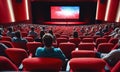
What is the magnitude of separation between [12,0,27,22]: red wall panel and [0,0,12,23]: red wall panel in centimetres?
169

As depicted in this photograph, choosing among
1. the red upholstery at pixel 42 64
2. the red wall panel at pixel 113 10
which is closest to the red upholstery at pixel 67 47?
the red upholstery at pixel 42 64

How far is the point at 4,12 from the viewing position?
15.7m

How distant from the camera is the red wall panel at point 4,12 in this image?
15234 mm

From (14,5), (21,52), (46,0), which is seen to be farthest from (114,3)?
(21,52)

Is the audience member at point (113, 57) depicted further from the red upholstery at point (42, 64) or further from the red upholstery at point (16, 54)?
the red upholstery at point (16, 54)

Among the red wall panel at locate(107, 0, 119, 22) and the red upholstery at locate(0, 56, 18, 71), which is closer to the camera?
the red upholstery at locate(0, 56, 18, 71)

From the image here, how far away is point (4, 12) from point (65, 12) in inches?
394

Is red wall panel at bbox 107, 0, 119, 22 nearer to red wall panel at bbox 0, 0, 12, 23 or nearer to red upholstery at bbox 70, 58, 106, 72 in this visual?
red wall panel at bbox 0, 0, 12, 23

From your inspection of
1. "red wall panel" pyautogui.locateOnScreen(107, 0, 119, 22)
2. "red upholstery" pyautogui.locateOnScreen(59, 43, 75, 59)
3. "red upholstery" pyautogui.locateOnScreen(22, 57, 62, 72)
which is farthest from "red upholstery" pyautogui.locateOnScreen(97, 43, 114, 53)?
"red wall panel" pyautogui.locateOnScreen(107, 0, 119, 22)

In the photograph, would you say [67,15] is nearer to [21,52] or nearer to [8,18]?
[8,18]

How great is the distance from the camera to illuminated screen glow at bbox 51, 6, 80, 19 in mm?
24047

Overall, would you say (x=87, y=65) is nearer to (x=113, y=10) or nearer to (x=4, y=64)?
(x=4, y=64)

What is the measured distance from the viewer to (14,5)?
18125mm

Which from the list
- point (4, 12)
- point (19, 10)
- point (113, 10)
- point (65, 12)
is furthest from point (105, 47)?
point (65, 12)
